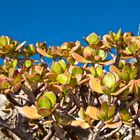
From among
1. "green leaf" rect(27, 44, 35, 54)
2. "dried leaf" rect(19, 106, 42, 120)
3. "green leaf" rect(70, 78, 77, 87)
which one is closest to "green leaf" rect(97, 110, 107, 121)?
"green leaf" rect(70, 78, 77, 87)

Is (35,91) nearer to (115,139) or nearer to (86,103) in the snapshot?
(86,103)

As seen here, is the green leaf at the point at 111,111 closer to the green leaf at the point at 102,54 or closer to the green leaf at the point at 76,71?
the green leaf at the point at 76,71

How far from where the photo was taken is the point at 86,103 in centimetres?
276

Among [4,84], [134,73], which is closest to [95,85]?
[134,73]

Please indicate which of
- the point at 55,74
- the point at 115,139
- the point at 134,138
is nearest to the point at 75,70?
the point at 55,74

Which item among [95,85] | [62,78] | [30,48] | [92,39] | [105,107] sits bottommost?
[105,107]

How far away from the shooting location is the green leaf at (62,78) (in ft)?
8.02

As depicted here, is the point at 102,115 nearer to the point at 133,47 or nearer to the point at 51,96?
the point at 51,96

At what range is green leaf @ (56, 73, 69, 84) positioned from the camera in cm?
245

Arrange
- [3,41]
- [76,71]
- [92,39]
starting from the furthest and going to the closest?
[3,41], [92,39], [76,71]

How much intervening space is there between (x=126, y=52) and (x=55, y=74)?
1.85 ft

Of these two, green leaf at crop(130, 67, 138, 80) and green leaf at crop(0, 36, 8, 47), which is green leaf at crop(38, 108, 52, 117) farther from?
green leaf at crop(0, 36, 8, 47)

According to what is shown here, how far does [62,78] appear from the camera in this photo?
2.46 meters

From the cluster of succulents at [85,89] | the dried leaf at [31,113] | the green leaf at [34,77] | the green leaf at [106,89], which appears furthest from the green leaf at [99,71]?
the dried leaf at [31,113]
